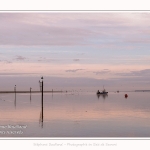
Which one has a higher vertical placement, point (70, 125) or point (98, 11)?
point (98, 11)

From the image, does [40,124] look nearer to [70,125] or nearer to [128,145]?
[70,125]

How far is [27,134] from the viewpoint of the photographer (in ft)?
59.0

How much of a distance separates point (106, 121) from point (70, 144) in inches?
398

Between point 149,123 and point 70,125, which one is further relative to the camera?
point 149,123

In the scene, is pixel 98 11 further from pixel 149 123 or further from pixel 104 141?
pixel 149 123

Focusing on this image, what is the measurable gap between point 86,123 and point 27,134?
577 cm

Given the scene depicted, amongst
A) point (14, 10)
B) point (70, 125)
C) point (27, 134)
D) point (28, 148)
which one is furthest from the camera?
point (70, 125)

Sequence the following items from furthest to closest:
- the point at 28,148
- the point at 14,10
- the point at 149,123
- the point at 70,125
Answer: the point at 149,123 < the point at 70,125 < the point at 14,10 < the point at 28,148

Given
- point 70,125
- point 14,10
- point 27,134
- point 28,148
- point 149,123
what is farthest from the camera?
point 149,123

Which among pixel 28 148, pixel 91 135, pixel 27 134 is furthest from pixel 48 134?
pixel 28 148

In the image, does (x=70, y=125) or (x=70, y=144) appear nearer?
(x=70, y=144)

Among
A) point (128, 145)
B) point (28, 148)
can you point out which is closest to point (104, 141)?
point (128, 145)

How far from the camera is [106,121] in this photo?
23703 millimetres

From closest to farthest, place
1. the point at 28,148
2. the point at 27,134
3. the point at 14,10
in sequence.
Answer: the point at 28,148
the point at 14,10
the point at 27,134
